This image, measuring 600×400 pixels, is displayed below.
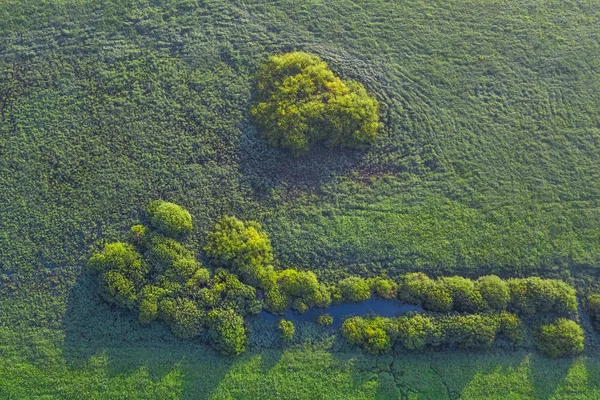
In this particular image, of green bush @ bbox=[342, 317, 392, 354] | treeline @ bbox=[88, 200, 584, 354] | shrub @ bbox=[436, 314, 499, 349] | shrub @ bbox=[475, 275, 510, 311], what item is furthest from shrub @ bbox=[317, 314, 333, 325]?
shrub @ bbox=[475, 275, 510, 311]

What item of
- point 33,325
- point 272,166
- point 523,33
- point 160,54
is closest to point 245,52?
point 160,54

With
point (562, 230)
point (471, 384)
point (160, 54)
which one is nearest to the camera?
point (471, 384)

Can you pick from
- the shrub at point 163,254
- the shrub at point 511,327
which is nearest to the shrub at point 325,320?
the shrub at point 163,254

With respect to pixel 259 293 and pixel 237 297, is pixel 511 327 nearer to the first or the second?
pixel 259 293

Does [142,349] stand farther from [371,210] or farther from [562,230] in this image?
[562,230]

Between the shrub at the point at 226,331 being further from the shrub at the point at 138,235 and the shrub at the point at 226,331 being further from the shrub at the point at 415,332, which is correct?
the shrub at the point at 415,332

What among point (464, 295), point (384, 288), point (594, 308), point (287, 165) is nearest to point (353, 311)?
point (384, 288)
